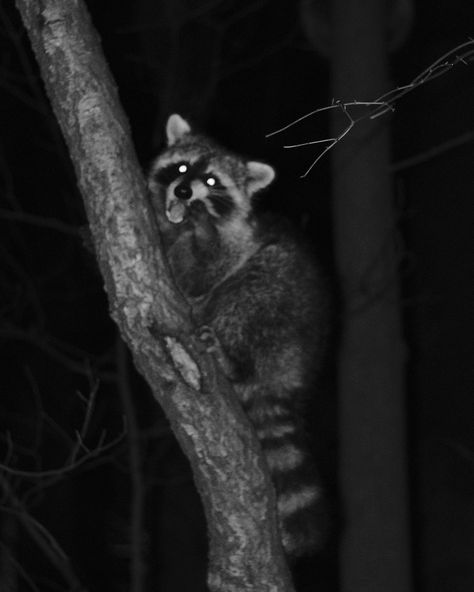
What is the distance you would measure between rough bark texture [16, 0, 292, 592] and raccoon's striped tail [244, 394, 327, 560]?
1.56ft

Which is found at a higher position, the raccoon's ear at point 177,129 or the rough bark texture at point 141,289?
the raccoon's ear at point 177,129

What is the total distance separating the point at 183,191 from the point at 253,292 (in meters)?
0.67

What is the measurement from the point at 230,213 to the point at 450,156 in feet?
22.2

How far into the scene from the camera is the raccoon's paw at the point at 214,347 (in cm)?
362

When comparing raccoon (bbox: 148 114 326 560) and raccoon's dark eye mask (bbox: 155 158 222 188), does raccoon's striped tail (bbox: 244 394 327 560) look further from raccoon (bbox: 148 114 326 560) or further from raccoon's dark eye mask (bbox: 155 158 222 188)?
raccoon's dark eye mask (bbox: 155 158 222 188)

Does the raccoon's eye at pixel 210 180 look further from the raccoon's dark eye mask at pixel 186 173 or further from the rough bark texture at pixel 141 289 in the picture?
the rough bark texture at pixel 141 289

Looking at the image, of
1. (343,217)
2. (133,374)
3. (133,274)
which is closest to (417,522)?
(133,374)

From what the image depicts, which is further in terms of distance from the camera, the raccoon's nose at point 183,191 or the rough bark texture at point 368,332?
the rough bark texture at point 368,332

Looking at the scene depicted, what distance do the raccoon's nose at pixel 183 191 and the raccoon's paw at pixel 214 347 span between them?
0.95 metres

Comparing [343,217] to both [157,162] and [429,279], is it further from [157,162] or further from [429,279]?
[429,279]

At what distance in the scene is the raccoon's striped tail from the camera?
3.66 m

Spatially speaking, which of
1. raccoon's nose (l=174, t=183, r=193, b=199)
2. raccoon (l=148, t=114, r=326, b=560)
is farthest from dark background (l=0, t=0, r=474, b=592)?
raccoon's nose (l=174, t=183, r=193, b=199)

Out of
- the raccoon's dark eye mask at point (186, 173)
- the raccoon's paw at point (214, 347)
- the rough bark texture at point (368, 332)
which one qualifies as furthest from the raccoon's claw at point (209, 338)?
the rough bark texture at point (368, 332)

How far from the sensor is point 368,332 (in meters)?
6.12
